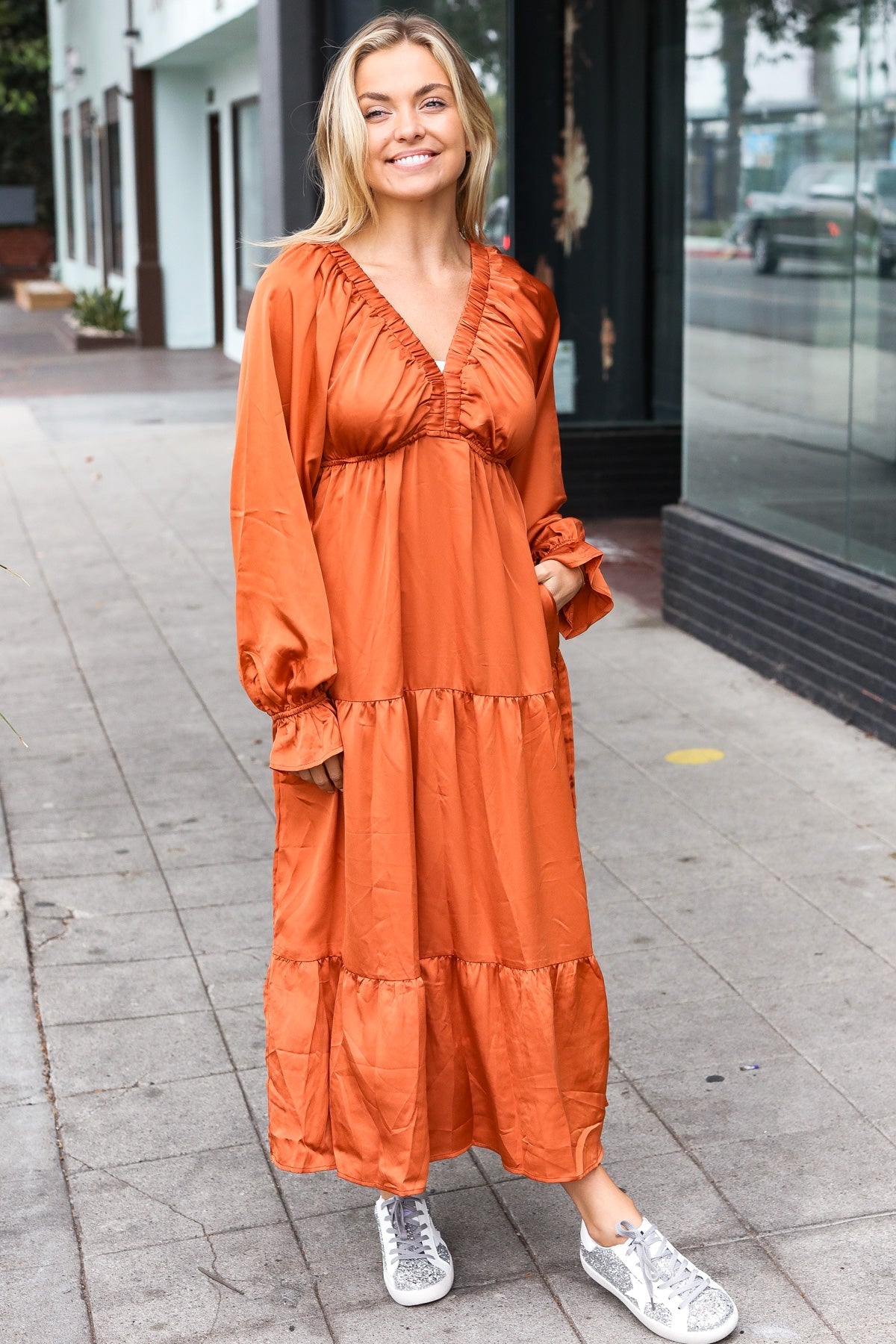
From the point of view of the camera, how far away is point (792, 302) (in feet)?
22.6

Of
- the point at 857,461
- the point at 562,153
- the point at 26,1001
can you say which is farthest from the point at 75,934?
the point at 562,153

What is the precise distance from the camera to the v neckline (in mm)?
2730

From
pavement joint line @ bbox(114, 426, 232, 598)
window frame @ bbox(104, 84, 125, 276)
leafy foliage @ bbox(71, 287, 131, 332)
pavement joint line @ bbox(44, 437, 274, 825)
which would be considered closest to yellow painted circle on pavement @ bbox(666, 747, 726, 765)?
pavement joint line @ bbox(44, 437, 274, 825)

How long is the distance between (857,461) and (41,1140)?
Answer: 4.15 m

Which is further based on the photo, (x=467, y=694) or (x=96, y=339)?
(x=96, y=339)

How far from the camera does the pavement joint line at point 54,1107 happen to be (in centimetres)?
294

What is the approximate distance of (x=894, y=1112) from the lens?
3.50 m

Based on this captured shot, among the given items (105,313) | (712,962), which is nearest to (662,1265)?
(712,962)

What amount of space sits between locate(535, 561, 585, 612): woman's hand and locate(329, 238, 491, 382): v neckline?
38 cm

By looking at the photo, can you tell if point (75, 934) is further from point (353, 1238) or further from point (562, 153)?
Result: point (562, 153)

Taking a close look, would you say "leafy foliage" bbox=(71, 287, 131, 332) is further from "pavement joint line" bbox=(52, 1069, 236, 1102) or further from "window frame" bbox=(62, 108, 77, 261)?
"pavement joint line" bbox=(52, 1069, 236, 1102)

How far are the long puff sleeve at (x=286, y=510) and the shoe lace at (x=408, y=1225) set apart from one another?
Answer: 0.87m

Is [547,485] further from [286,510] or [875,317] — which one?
[875,317]

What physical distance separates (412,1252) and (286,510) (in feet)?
4.30
